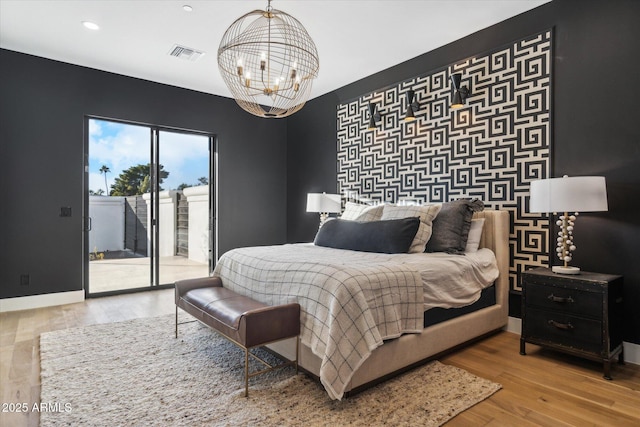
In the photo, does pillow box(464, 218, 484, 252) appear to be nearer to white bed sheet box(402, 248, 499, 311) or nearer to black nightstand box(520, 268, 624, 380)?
white bed sheet box(402, 248, 499, 311)

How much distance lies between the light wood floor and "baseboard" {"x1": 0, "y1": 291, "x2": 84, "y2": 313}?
0.54 meters

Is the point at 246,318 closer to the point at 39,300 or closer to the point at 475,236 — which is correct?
the point at 475,236

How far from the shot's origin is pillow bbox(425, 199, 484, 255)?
10.1ft

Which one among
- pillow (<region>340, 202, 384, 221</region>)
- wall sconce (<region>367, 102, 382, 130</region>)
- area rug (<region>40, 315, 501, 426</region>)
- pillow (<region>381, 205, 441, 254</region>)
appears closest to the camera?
area rug (<region>40, 315, 501, 426</region>)

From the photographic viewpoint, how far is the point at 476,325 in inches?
110

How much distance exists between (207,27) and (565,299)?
3731 mm

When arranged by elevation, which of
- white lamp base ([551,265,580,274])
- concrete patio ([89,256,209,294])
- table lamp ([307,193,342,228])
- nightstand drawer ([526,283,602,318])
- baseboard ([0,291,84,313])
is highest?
table lamp ([307,193,342,228])

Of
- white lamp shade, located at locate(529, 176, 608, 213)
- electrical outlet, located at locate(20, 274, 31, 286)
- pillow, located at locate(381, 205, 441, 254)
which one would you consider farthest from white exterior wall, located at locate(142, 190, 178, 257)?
white lamp shade, located at locate(529, 176, 608, 213)

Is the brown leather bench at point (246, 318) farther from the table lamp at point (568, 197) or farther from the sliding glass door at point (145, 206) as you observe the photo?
the sliding glass door at point (145, 206)

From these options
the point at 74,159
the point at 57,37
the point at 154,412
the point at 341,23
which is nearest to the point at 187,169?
the point at 74,159

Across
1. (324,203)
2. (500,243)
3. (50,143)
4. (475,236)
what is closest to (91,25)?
(50,143)

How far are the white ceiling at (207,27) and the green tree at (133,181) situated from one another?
1.24 metres

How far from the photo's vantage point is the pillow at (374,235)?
2992mm

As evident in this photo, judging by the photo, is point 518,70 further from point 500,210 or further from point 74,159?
point 74,159
